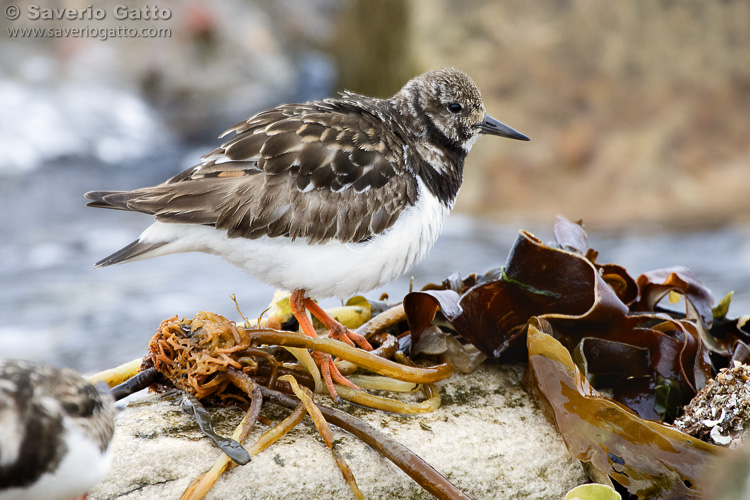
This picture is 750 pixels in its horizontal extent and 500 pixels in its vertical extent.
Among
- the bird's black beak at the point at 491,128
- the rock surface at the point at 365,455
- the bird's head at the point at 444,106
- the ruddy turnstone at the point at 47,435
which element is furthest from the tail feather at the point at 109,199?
the bird's black beak at the point at 491,128

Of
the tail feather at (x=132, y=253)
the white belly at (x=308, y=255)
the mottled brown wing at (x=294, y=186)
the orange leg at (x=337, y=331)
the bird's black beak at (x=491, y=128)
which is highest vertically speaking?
the bird's black beak at (x=491, y=128)

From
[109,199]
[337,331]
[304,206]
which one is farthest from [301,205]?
[109,199]

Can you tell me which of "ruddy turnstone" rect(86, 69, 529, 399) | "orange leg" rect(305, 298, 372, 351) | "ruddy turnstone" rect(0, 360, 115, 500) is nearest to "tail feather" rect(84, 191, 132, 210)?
"ruddy turnstone" rect(86, 69, 529, 399)

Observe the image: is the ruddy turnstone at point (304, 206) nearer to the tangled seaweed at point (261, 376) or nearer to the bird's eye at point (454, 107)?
the tangled seaweed at point (261, 376)

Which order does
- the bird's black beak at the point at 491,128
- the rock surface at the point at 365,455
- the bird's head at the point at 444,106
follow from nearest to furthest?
the rock surface at the point at 365,455 → the bird's head at the point at 444,106 → the bird's black beak at the point at 491,128

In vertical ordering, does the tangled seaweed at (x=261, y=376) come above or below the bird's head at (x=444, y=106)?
below

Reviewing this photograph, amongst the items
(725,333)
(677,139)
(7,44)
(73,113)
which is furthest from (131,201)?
(7,44)

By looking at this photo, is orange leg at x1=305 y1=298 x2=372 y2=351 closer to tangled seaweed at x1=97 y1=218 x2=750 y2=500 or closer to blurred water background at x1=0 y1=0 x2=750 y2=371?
tangled seaweed at x1=97 y1=218 x2=750 y2=500

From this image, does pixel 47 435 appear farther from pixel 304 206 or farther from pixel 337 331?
pixel 337 331
